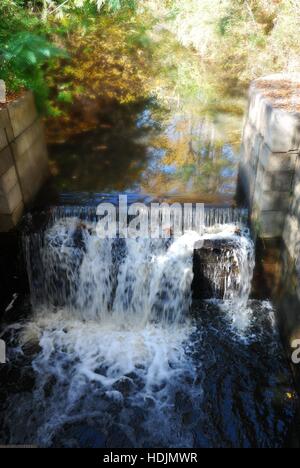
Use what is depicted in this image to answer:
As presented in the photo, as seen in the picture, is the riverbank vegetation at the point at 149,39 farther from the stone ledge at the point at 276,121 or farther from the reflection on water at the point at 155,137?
the stone ledge at the point at 276,121

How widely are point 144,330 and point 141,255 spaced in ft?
4.85

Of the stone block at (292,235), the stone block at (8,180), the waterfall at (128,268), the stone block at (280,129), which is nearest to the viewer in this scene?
the stone block at (280,129)

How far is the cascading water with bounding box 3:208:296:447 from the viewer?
5.57 m

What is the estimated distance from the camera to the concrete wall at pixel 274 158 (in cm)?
560

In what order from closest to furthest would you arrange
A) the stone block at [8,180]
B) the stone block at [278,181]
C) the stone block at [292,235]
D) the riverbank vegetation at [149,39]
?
the stone block at [292,235] < the stone block at [278,181] < the stone block at [8,180] < the riverbank vegetation at [149,39]

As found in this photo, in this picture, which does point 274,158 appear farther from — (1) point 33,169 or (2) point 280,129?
(1) point 33,169

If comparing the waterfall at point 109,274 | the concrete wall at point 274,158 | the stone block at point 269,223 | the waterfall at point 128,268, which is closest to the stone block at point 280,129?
the concrete wall at point 274,158

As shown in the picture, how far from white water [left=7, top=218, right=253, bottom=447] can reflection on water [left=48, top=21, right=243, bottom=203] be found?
5.35 ft

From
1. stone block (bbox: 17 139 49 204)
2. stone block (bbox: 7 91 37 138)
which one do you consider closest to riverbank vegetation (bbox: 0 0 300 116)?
stone block (bbox: 17 139 49 204)

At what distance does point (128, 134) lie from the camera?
10188mm

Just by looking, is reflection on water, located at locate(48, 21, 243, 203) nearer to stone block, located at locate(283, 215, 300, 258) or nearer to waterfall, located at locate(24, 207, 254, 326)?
waterfall, located at locate(24, 207, 254, 326)

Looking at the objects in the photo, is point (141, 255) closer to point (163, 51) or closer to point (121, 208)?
point (121, 208)
